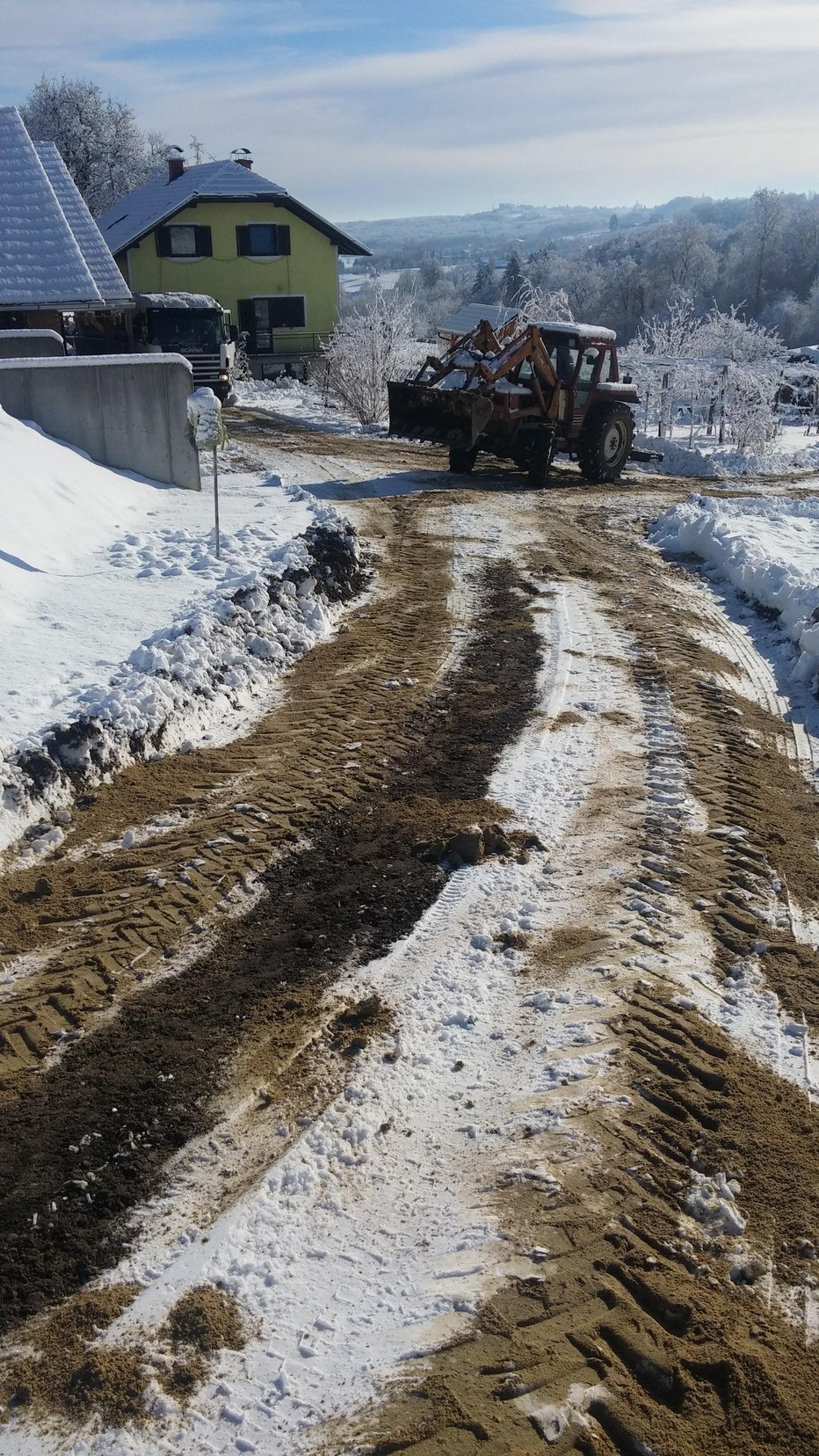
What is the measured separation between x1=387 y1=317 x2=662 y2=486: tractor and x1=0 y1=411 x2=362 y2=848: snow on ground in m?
4.03

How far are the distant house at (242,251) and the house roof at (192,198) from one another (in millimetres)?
44

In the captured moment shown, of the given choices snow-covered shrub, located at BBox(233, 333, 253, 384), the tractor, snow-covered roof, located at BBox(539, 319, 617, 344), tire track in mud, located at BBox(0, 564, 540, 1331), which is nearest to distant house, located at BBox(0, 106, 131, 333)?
the tractor

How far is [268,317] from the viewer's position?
4084cm

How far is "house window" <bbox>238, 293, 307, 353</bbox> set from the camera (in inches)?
1596

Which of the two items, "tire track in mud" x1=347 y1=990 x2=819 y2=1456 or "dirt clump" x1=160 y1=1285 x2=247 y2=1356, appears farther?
"dirt clump" x1=160 y1=1285 x2=247 y2=1356

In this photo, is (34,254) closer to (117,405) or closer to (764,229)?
(117,405)

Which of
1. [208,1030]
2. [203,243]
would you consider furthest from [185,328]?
[208,1030]

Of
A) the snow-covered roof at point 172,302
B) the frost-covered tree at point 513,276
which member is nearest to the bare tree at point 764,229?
the frost-covered tree at point 513,276

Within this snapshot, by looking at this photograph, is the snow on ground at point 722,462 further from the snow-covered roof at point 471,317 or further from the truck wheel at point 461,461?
the snow-covered roof at point 471,317

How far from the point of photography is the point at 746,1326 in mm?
3416

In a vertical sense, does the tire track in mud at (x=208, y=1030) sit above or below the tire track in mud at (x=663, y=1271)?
above

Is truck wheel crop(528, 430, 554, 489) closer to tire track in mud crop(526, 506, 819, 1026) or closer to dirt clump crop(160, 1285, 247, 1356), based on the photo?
tire track in mud crop(526, 506, 819, 1026)

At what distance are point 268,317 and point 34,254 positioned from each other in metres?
20.5

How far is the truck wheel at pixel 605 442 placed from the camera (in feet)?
59.8
